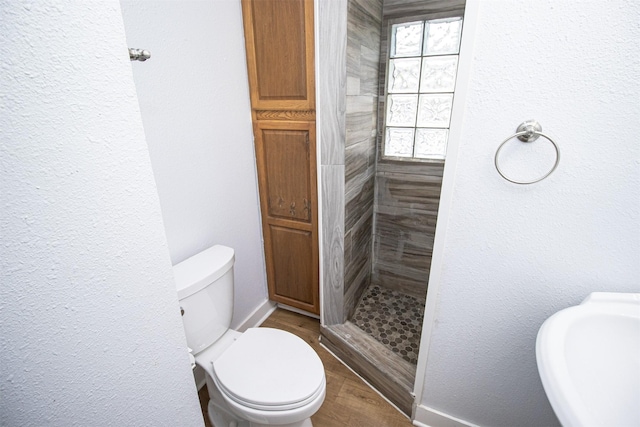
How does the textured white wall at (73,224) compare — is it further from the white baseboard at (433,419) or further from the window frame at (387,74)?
the window frame at (387,74)

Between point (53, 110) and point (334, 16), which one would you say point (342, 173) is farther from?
point (53, 110)

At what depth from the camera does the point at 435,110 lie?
176 cm

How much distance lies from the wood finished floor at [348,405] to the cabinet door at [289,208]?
0.37 meters

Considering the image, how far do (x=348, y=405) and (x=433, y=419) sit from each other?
14.9 inches

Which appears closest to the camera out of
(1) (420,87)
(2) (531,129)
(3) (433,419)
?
(2) (531,129)

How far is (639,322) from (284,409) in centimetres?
101

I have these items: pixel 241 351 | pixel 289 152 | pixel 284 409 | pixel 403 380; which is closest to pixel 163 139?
pixel 289 152

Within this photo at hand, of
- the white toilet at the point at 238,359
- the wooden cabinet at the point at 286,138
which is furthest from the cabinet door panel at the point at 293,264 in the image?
the white toilet at the point at 238,359

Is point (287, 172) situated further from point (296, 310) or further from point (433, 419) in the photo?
point (433, 419)

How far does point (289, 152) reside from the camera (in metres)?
1.55

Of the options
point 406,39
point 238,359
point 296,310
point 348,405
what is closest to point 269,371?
point 238,359

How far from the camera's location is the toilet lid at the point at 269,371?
3.35 ft

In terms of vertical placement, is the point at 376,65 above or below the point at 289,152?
above

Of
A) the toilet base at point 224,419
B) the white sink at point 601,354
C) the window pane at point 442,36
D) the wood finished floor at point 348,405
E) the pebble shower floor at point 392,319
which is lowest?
the wood finished floor at point 348,405
